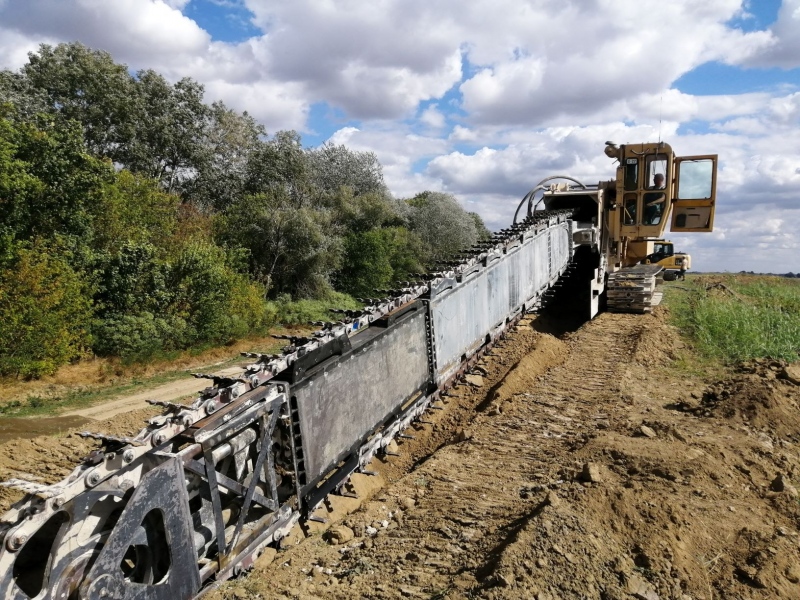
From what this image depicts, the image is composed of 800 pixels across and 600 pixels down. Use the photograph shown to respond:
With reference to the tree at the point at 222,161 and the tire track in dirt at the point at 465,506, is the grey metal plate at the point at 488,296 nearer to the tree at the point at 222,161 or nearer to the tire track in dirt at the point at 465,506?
the tire track in dirt at the point at 465,506

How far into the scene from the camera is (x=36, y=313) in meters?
14.6

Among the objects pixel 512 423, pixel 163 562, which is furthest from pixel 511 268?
pixel 163 562

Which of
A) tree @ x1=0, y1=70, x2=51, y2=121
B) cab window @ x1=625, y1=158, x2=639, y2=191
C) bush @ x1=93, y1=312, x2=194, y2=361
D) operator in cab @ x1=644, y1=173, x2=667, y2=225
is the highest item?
tree @ x1=0, y1=70, x2=51, y2=121

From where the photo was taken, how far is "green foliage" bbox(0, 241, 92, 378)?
14.2 meters

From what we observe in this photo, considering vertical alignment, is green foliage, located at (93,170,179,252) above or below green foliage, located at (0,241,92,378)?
above

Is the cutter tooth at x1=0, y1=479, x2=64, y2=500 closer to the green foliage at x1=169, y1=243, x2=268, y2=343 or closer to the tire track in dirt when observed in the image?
the tire track in dirt

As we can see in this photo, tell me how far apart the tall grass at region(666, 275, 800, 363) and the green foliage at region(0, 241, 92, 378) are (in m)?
15.5

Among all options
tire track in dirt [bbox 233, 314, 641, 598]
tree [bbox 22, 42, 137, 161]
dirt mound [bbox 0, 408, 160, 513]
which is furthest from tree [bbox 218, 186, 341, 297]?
tire track in dirt [bbox 233, 314, 641, 598]

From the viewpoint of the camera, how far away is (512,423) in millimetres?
8258

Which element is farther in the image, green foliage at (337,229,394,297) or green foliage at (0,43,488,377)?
green foliage at (337,229,394,297)

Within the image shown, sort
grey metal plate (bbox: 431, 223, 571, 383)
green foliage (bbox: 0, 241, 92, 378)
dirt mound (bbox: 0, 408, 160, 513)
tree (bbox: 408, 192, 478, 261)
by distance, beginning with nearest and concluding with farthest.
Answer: dirt mound (bbox: 0, 408, 160, 513) → grey metal plate (bbox: 431, 223, 571, 383) → green foliage (bbox: 0, 241, 92, 378) → tree (bbox: 408, 192, 478, 261)

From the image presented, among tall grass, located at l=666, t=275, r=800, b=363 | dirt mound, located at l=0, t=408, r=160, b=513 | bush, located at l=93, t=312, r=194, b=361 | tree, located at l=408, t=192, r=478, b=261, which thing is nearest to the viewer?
dirt mound, located at l=0, t=408, r=160, b=513

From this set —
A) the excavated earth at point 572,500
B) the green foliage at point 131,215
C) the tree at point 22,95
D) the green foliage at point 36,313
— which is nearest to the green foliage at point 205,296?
the green foliage at point 131,215

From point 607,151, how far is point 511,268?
669cm
